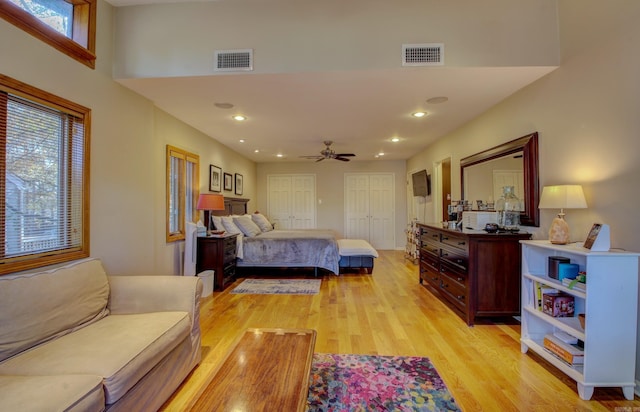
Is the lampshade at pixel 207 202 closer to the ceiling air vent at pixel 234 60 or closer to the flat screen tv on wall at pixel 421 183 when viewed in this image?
the ceiling air vent at pixel 234 60

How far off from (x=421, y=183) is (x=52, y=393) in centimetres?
614

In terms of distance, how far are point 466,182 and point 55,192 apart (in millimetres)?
4585

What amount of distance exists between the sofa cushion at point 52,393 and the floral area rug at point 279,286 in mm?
2795

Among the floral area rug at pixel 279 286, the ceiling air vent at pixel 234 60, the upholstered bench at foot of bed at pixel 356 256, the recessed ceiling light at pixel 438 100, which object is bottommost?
the floral area rug at pixel 279 286

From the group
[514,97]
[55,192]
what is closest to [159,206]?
[55,192]

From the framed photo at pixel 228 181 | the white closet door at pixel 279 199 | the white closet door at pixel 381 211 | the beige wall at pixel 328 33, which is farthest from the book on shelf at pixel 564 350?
the white closet door at pixel 279 199

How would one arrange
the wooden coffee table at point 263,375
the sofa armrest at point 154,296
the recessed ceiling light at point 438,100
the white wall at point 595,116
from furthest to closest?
the recessed ceiling light at point 438,100, the sofa armrest at point 154,296, the white wall at point 595,116, the wooden coffee table at point 263,375

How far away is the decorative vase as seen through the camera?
304 centimetres

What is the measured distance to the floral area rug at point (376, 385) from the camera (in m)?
1.78

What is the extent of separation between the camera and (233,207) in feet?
20.0

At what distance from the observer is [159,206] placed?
11.8 feet

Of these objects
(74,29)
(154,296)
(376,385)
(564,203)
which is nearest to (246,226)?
(154,296)

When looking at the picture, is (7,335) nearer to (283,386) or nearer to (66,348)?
(66,348)

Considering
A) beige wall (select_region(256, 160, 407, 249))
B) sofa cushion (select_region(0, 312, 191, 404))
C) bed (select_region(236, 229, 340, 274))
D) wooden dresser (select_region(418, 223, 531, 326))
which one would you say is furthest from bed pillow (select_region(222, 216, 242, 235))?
wooden dresser (select_region(418, 223, 531, 326))
